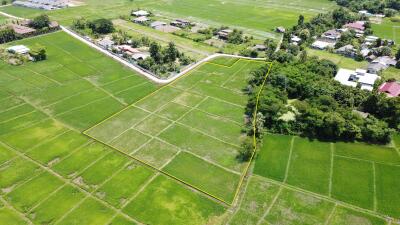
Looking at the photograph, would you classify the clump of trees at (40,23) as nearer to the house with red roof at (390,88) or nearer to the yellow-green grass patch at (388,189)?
the house with red roof at (390,88)

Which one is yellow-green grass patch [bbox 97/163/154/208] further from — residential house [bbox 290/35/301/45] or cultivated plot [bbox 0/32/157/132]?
residential house [bbox 290/35/301/45]

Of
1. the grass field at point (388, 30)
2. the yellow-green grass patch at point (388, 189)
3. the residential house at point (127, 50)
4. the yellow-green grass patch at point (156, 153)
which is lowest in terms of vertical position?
the yellow-green grass patch at point (156, 153)

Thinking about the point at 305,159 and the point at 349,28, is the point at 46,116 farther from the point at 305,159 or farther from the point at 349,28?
the point at 349,28

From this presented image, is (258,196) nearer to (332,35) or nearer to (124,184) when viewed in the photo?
(124,184)

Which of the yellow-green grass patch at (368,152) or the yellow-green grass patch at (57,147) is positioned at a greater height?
the yellow-green grass patch at (368,152)

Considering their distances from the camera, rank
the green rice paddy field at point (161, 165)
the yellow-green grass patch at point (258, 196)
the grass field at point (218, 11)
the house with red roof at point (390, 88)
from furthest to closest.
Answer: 1. the grass field at point (218, 11)
2. the house with red roof at point (390, 88)
3. the yellow-green grass patch at point (258, 196)
4. the green rice paddy field at point (161, 165)

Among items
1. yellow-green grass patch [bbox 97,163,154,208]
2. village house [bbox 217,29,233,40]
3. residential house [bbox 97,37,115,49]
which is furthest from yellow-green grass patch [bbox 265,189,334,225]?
residential house [bbox 97,37,115,49]

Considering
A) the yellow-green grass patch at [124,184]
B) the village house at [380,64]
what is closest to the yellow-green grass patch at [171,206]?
the yellow-green grass patch at [124,184]
